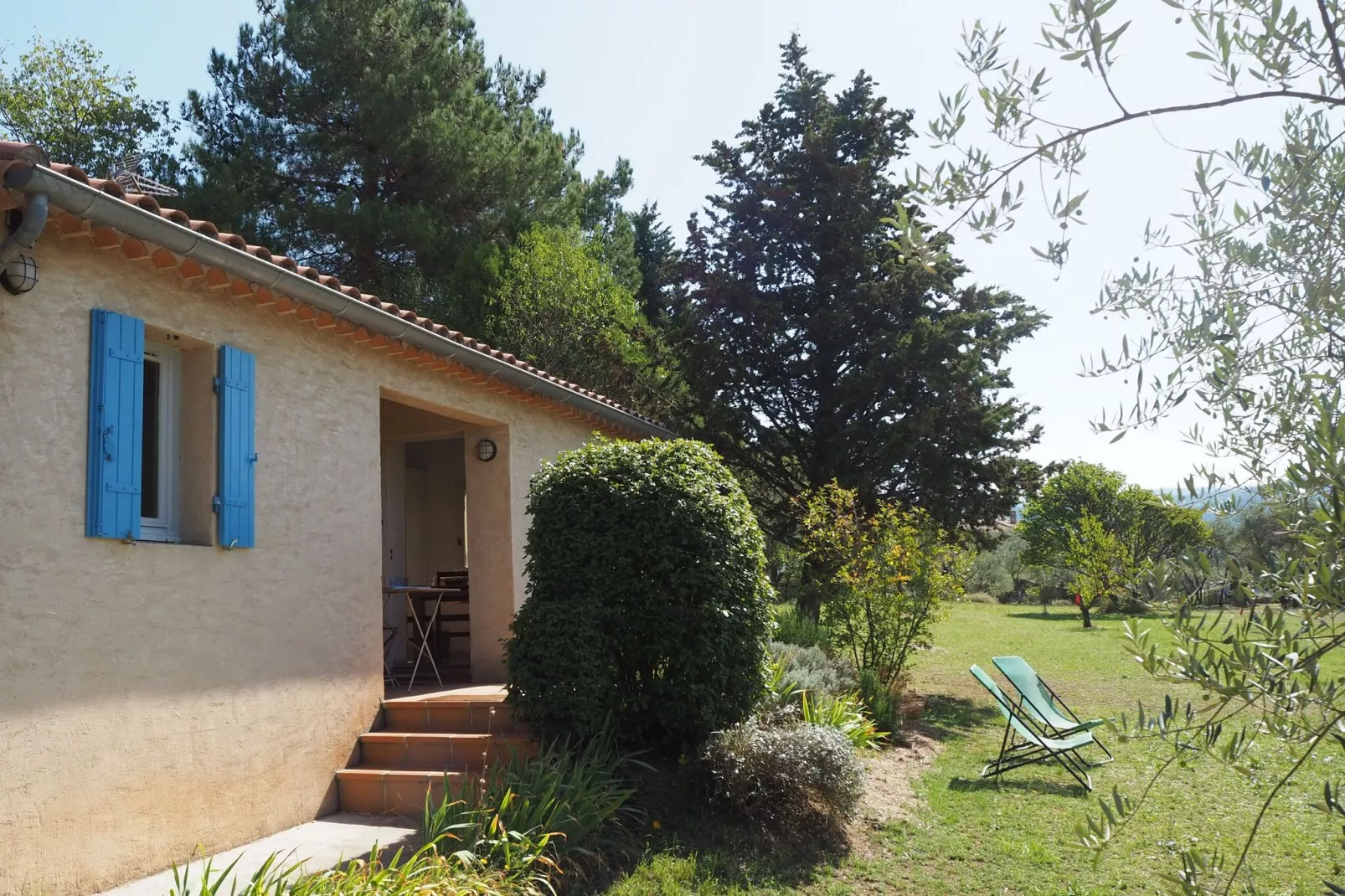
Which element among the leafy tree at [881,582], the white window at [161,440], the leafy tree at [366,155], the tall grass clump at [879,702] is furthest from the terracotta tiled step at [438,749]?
the leafy tree at [366,155]

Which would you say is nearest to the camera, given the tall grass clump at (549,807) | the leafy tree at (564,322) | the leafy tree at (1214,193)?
the leafy tree at (1214,193)

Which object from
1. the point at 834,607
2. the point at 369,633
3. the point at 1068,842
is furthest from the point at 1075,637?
the point at 369,633

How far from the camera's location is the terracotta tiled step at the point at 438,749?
674cm

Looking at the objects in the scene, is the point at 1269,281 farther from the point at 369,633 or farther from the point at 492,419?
the point at 492,419

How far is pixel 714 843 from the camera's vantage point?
6188 mm

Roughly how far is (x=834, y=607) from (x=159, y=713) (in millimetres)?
8075

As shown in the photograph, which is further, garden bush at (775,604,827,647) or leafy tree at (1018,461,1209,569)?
leafy tree at (1018,461,1209,569)

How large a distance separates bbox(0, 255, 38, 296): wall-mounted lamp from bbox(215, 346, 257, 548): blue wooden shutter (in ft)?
4.25

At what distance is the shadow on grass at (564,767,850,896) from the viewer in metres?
5.73

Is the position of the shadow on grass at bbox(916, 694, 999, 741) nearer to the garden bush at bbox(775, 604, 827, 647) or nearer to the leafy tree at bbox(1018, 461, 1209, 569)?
the garden bush at bbox(775, 604, 827, 647)

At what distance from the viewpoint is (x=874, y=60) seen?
3.19m

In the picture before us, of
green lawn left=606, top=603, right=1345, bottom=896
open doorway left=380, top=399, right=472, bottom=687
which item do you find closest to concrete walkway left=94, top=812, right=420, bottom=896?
green lawn left=606, top=603, right=1345, bottom=896

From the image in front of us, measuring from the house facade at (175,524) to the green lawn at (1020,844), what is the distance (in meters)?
2.57

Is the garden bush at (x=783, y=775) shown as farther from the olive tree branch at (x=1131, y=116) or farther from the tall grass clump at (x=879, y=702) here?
the olive tree branch at (x=1131, y=116)
